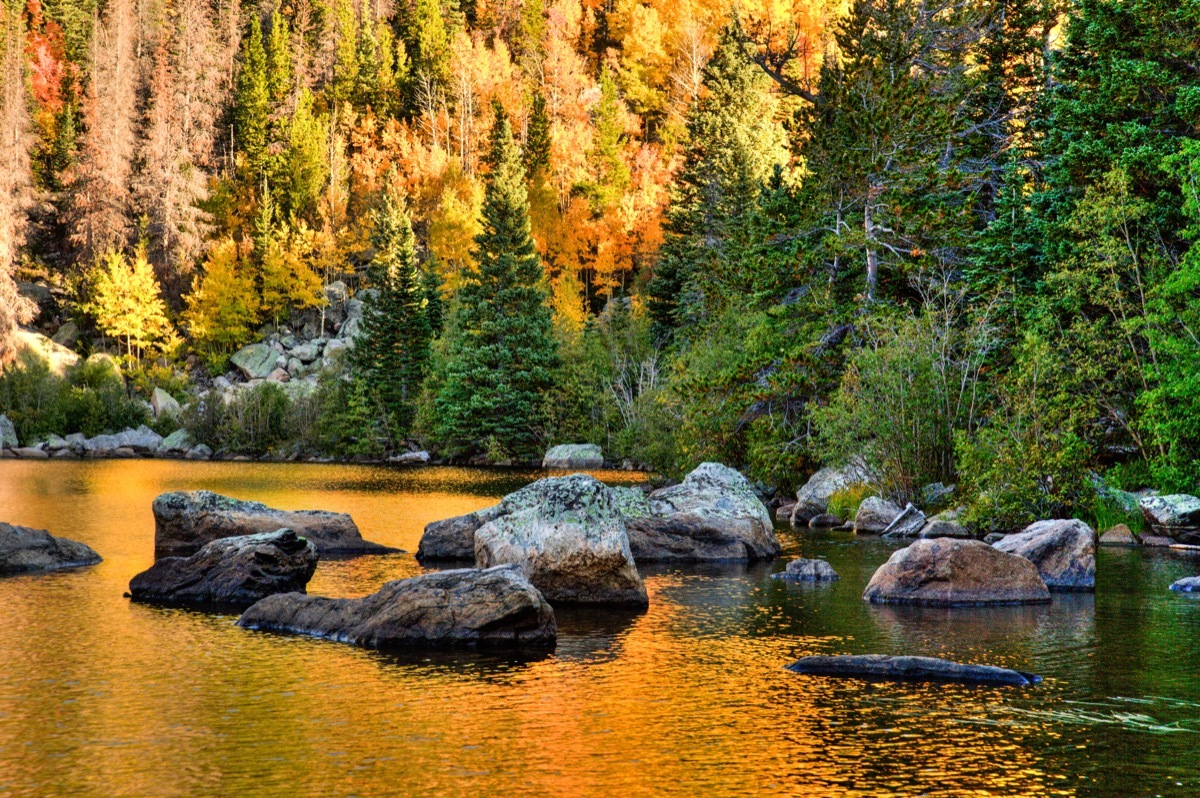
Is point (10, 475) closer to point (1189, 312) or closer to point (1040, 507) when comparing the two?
point (1040, 507)

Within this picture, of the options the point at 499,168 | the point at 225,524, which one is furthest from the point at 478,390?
the point at 225,524

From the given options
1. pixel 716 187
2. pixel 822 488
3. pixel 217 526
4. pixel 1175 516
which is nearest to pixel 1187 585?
pixel 1175 516

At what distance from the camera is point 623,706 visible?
457 inches

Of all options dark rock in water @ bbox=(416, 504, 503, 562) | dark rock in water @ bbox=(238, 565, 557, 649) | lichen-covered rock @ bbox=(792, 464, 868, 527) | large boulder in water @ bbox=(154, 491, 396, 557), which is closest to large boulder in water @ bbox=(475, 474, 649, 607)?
dark rock in water @ bbox=(238, 565, 557, 649)

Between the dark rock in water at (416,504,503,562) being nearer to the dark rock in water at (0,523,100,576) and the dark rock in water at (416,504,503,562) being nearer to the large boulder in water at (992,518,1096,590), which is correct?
the dark rock in water at (0,523,100,576)

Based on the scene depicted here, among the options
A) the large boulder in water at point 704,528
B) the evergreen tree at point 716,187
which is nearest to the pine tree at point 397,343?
the evergreen tree at point 716,187

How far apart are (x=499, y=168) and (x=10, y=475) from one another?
90.6ft

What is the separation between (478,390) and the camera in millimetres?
59000

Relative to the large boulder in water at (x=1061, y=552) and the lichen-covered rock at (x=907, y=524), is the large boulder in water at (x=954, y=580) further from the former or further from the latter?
the lichen-covered rock at (x=907, y=524)

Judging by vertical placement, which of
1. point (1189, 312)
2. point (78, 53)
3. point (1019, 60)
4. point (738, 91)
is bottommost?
point (1189, 312)

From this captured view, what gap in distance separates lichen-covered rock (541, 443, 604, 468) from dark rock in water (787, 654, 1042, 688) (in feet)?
138

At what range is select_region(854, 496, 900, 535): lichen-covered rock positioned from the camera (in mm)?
28047

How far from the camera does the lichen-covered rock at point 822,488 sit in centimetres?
3095

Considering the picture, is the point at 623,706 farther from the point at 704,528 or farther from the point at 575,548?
the point at 704,528
